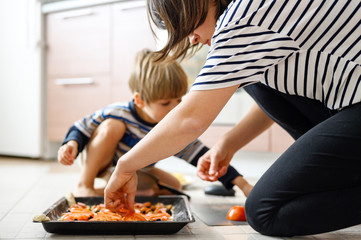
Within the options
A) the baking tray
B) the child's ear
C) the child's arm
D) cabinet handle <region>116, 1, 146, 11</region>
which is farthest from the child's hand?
cabinet handle <region>116, 1, 146, 11</region>

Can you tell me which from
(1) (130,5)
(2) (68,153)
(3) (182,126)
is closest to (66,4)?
(1) (130,5)

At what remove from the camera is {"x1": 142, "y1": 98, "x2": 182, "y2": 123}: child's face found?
1.31 meters

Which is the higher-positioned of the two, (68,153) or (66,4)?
(66,4)

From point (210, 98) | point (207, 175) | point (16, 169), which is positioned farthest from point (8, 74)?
point (210, 98)

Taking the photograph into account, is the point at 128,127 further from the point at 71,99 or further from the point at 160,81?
the point at 71,99

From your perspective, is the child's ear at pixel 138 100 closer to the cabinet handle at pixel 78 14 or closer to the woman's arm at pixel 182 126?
the woman's arm at pixel 182 126

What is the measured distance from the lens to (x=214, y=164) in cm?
109

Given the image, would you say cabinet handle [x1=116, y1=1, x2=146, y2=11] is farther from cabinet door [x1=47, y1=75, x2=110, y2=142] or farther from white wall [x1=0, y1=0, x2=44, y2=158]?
white wall [x1=0, y1=0, x2=44, y2=158]

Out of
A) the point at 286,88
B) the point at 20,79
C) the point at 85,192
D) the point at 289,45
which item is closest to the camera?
the point at 289,45

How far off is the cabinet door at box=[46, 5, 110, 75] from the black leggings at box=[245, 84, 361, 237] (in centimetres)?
158

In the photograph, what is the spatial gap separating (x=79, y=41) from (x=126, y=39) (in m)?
0.32

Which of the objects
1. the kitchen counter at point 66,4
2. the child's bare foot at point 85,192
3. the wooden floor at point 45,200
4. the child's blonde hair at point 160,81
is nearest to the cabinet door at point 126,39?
the kitchen counter at point 66,4

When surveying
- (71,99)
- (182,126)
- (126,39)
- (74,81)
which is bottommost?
(71,99)

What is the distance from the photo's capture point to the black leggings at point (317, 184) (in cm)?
77
